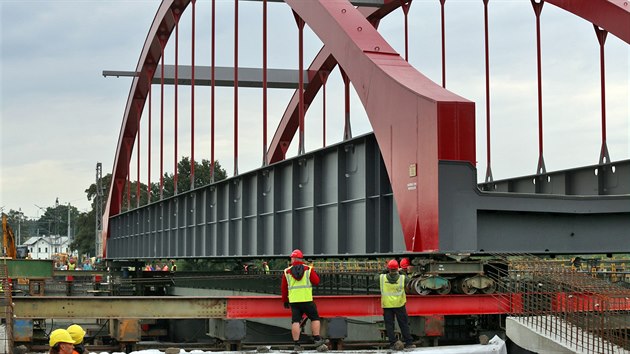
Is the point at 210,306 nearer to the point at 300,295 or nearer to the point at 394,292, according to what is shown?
the point at 300,295

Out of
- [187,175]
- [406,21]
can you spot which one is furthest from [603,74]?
[187,175]

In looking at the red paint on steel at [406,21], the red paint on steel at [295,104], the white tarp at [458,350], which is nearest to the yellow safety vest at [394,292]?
the white tarp at [458,350]

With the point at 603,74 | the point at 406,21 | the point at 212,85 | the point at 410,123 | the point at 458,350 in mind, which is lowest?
the point at 458,350

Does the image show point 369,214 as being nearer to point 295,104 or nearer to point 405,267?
point 405,267

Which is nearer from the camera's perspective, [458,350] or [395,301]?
[458,350]

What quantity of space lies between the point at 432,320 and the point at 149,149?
27002 mm

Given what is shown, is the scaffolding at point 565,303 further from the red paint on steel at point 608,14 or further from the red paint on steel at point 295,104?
the red paint on steel at point 295,104

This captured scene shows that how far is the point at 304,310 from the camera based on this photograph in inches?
617

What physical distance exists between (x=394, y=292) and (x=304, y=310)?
1.42 m

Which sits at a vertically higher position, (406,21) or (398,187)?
(406,21)

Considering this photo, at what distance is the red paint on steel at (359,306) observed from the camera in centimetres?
1600

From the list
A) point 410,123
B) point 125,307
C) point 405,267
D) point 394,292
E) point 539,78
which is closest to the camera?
point 394,292

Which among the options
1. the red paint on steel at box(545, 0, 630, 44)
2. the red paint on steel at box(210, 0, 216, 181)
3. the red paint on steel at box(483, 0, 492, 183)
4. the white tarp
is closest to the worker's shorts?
the white tarp

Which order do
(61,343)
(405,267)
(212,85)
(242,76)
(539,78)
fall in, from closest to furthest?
(61,343) → (405,267) → (539,78) → (212,85) → (242,76)
